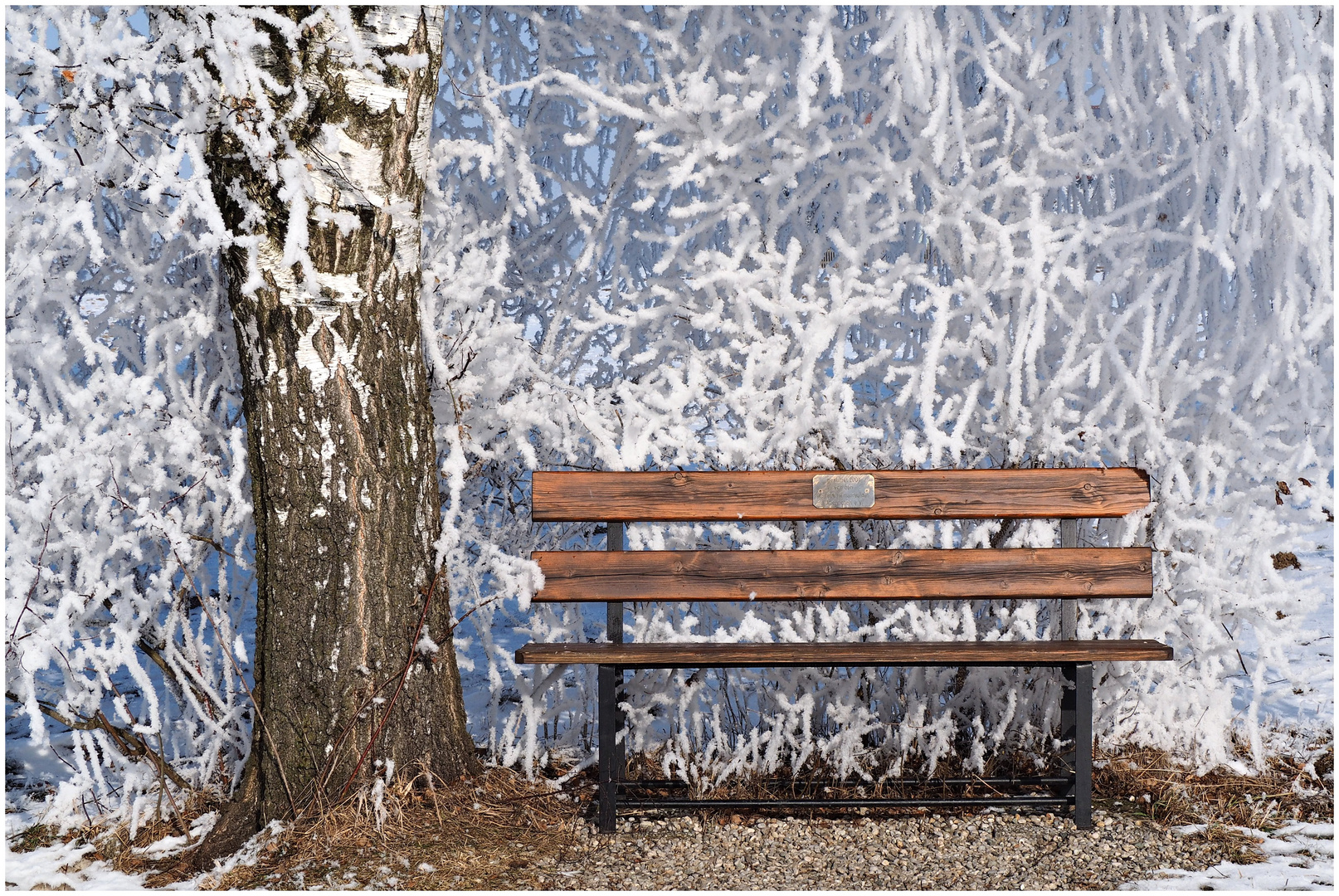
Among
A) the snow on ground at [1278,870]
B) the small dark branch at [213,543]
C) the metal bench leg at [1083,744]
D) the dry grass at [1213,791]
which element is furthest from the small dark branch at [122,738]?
the dry grass at [1213,791]

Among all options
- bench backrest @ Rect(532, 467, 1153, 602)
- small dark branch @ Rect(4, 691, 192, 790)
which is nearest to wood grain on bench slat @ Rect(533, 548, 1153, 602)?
bench backrest @ Rect(532, 467, 1153, 602)

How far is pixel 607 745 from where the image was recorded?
3025 mm

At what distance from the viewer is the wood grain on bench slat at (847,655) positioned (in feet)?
9.55

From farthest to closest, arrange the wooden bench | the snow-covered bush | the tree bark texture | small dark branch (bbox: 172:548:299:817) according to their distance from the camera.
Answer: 1. the snow-covered bush
2. the wooden bench
3. small dark branch (bbox: 172:548:299:817)
4. the tree bark texture

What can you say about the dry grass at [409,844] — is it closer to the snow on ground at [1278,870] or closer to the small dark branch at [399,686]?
the small dark branch at [399,686]

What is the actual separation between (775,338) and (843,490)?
1.89ft

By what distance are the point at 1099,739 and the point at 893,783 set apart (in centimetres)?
82

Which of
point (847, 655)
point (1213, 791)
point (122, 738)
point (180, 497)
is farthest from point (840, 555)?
point (122, 738)

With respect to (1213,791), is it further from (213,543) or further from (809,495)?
(213,543)

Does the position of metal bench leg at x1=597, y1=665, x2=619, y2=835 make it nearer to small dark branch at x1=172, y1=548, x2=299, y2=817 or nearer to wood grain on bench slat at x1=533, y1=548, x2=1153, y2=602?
wood grain on bench slat at x1=533, y1=548, x2=1153, y2=602

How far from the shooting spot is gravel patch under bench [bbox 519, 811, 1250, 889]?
278 centimetres

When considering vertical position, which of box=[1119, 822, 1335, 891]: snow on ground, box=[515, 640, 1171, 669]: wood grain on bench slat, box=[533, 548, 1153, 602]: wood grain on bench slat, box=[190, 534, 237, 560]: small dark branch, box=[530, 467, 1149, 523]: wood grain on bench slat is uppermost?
box=[530, 467, 1149, 523]: wood grain on bench slat

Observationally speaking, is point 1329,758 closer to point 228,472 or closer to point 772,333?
point 772,333

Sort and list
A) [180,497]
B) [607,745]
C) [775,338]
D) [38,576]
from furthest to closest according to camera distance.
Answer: [775,338] < [180,497] < [38,576] < [607,745]
